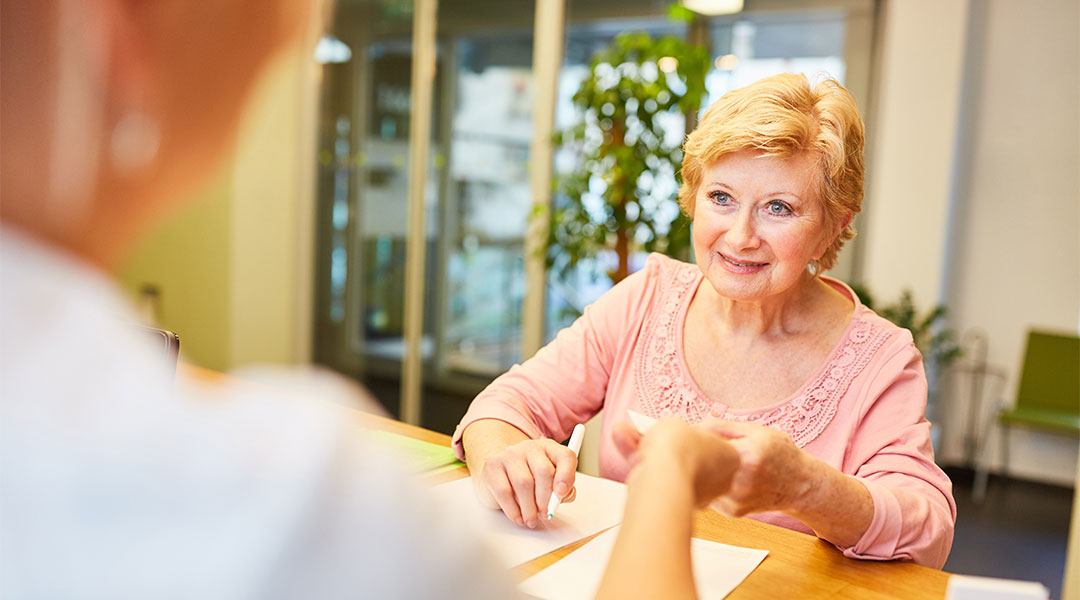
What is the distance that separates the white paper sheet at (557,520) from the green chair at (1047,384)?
3.98 meters

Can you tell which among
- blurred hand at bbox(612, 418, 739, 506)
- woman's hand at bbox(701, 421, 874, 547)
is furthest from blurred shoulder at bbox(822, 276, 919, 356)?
blurred hand at bbox(612, 418, 739, 506)

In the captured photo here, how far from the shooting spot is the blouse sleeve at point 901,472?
119 cm

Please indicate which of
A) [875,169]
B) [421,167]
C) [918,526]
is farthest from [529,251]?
[918,526]

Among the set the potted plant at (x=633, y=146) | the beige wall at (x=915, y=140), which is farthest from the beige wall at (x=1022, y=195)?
the potted plant at (x=633, y=146)

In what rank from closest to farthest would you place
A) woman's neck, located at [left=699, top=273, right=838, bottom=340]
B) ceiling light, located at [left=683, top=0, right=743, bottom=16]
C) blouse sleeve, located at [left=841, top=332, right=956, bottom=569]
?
blouse sleeve, located at [left=841, top=332, right=956, bottom=569]
woman's neck, located at [left=699, top=273, right=838, bottom=340]
ceiling light, located at [left=683, top=0, right=743, bottom=16]

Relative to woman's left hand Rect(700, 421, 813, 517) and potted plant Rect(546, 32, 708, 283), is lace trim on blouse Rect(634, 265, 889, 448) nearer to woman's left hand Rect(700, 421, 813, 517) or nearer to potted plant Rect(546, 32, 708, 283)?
woman's left hand Rect(700, 421, 813, 517)

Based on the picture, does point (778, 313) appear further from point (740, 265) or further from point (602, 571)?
point (602, 571)

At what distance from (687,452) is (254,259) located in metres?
4.91

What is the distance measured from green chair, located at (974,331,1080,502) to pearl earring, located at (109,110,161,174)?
500 centimetres

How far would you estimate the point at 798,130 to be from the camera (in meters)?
1.49

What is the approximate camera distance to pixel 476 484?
1.36 m

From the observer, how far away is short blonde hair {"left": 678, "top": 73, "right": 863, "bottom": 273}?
58.7 inches

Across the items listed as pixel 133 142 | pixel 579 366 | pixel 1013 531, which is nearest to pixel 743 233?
pixel 579 366

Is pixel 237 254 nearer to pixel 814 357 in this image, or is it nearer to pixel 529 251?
pixel 529 251
